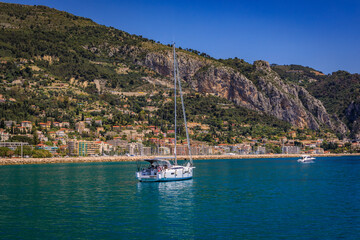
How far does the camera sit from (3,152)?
111688 millimetres

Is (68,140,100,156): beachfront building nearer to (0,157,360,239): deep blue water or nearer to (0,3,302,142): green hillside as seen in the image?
(0,3,302,142): green hillside

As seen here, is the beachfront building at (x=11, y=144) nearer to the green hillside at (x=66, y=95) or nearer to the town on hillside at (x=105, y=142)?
the town on hillside at (x=105, y=142)

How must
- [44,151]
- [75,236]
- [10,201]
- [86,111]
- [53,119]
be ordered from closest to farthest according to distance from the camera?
1. [75,236]
2. [10,201]
3. [44,151]
4. [53,119]
5. [86,111]

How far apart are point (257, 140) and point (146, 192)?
157 metres

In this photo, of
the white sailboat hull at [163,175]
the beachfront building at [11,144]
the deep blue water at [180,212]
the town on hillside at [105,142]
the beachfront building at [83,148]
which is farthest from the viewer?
the beachfront building at [83,148]

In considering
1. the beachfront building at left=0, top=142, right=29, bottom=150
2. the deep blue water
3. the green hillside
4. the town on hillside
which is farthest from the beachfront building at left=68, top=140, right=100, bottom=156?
the deep blue water

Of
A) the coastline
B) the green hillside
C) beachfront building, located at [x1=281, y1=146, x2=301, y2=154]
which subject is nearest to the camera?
the coastline

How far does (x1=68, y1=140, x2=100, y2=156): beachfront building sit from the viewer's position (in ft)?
455

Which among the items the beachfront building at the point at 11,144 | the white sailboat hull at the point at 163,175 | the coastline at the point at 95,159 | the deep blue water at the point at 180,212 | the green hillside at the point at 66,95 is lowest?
the deep blue water at the point at 180,212

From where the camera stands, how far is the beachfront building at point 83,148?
138625 mm

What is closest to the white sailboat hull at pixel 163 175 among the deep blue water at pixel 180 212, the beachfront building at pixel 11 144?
the deep blue water at pixel 180 212

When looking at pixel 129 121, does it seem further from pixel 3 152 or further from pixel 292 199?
pixel 292 199

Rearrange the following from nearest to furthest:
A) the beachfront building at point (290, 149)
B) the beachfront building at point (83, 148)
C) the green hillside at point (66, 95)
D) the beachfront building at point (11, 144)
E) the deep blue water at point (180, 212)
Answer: the deep blue water at point (180, 212), the beachfront building at point (11, 144), the beachfront building at point (83, 148), the green hillside at point (66, 95), the beachfront building at point (290, 149)

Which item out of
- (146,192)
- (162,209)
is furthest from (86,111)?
(162,209)
